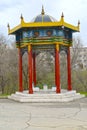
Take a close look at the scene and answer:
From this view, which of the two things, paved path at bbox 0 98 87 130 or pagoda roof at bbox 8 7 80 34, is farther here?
pagoda roof at bbox 8 7 80 34

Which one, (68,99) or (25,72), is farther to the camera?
(25,72)

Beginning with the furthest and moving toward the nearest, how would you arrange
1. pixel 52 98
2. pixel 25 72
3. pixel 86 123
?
pixel 25 72, pixel 52 98, pixel 86 123

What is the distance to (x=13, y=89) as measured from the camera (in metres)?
41.2

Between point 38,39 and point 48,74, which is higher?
point 38,39

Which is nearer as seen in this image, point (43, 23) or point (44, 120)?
point (44, 120)

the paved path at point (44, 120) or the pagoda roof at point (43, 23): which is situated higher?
the pagoda roof at point (43, 23)

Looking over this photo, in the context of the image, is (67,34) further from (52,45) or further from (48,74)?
(48,74)

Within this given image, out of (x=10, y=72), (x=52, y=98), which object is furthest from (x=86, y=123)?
(x=10, y=72)

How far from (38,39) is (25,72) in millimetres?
14912

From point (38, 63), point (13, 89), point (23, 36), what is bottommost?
point (13, 89)

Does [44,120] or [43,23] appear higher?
[43,23]

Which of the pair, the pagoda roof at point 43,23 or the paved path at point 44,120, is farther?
the pagoda roof at point 43,23

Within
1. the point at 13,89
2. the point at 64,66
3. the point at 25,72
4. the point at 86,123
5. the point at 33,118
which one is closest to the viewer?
the point at 86,123

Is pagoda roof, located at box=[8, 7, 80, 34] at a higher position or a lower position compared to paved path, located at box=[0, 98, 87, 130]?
higher
